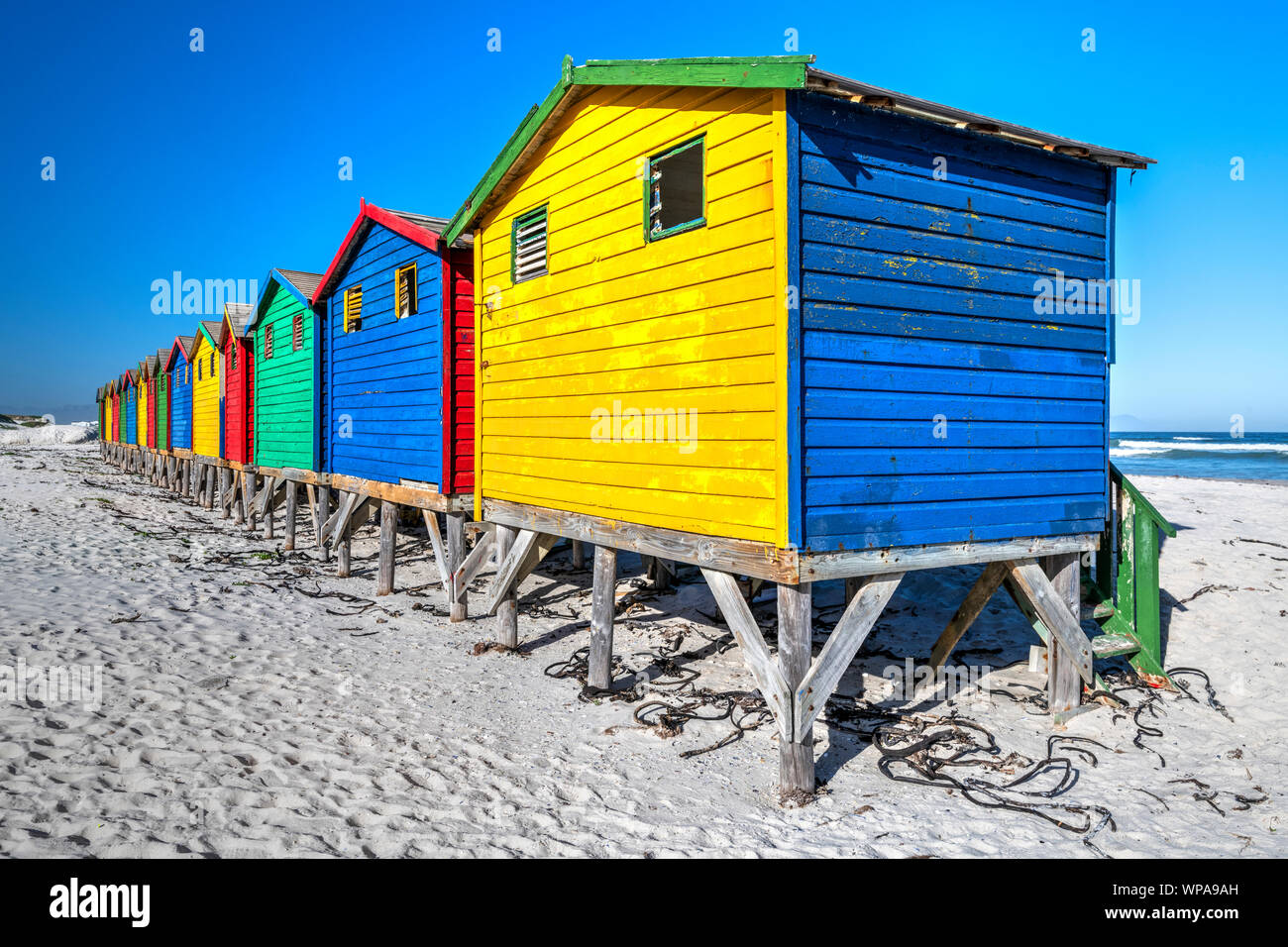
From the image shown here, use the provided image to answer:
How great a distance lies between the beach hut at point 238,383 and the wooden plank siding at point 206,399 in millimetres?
1033

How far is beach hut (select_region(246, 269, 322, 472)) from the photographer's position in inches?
550

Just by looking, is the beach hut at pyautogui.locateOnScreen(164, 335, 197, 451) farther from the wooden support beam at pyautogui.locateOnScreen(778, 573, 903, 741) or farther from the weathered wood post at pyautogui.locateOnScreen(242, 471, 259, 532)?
the wooden support beam at pyautogui.locateOnScreen(778, 573, 903, 741)

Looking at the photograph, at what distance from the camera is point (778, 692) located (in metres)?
5.19

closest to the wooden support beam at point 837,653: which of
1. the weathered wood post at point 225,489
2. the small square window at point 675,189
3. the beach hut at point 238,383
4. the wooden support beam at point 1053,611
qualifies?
the wooden support beam at point 1053,611

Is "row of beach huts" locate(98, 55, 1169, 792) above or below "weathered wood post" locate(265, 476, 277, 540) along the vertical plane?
above

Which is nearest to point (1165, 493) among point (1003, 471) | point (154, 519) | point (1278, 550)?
point (1278, 550)

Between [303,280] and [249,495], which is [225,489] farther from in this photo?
[303,280]

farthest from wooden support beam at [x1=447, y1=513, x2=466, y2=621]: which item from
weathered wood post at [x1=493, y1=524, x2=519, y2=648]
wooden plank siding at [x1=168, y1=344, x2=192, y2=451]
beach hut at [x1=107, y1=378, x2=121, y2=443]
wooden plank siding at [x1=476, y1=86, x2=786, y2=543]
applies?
beach hut at [x1=107, y1=378, x2=121, y2=443]

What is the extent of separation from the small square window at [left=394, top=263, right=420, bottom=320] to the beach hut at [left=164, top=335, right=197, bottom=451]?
16.8 m

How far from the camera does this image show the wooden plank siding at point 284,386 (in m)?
14.2

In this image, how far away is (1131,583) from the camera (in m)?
7.74

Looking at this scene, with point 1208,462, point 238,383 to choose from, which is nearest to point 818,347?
point 238,383

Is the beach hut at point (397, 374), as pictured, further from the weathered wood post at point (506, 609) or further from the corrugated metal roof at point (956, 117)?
the corrugated metal roof at point (956, 117)
